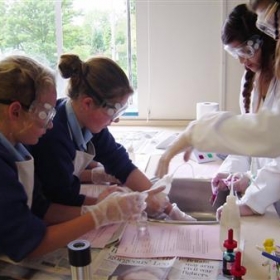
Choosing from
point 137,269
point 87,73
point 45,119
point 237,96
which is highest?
point 87,73

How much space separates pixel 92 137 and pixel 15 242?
2.17ft

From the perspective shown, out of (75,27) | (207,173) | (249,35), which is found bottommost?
(207,173)

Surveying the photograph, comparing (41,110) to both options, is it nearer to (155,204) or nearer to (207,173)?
(155,204)

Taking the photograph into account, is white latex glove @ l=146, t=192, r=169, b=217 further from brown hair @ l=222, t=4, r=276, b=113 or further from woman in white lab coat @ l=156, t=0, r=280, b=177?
brown hair @ l=222, t=4, r=276, b=113

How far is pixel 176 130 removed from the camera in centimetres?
261

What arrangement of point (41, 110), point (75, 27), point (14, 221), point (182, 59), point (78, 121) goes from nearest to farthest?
1. point (14, 221)
2. point (41, 110)
3. point (78, 121)
4. point (182, 59)
5. point (75, 27)

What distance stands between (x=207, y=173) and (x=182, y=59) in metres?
1.21

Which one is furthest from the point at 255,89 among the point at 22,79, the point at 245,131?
the point at 22,79

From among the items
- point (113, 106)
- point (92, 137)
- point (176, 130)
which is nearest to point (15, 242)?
point (113, 106)

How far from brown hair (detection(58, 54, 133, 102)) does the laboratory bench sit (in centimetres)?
55

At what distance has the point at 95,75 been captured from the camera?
1216 millimetres

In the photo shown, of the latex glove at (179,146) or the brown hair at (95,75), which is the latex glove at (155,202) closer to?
the latex glove at (179,146)

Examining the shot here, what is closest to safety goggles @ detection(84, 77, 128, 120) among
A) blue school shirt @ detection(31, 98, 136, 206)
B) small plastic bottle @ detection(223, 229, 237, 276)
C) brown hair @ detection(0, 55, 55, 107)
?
blue school shirt @ detection(31, 98, 136, 206)

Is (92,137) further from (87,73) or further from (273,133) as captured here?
(273,133)
